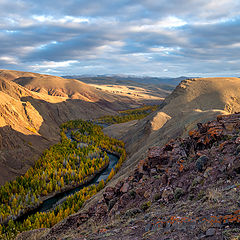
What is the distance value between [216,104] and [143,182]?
7633 centimetres

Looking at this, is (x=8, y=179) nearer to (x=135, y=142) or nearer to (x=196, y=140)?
(x=135, y=142)

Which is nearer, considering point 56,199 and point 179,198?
point 179,198

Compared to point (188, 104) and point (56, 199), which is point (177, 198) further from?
point (188, 104)

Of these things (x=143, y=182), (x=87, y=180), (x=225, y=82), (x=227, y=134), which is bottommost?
(x=87, y=180)

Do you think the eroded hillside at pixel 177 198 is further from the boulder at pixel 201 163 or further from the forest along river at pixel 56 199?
the forest along river at pixel 56 199

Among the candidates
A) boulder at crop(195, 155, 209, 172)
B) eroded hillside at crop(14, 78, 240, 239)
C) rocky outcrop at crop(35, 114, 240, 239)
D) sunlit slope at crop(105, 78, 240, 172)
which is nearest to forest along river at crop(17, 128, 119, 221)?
sunlit slope at crop(105, 78, 240, 172)

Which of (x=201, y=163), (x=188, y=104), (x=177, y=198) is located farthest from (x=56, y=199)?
(x=188, y=104)

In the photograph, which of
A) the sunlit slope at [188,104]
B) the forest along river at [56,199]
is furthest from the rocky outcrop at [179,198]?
the sunlit slope at [188,104]

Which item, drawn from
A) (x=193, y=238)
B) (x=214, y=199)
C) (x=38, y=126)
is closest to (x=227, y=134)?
(x=214, y=199)

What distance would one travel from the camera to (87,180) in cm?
5722

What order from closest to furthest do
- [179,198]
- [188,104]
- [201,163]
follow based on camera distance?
[179,198] → [201,163] → [188,104]

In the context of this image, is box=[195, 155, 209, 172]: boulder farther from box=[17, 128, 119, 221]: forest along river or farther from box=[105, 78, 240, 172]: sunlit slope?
box=[105, 78, 240, 172]: sunlit slope

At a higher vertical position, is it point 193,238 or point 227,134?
point 227,134

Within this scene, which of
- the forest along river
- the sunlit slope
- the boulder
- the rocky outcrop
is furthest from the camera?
the sunlit slope
